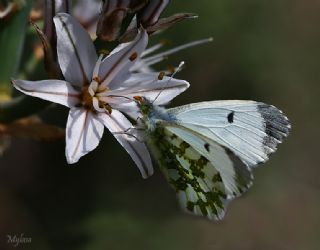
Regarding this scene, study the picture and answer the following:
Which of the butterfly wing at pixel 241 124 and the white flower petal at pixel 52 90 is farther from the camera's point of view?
the butterfly wing at pixel 241 124

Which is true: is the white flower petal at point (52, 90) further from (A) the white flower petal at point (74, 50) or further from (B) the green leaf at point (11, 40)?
(B) the green leaf at point (11, 40)

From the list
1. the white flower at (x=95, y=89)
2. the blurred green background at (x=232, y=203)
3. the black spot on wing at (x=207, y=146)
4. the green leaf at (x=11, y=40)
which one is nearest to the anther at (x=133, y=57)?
the white flower at (x=95, y=89)

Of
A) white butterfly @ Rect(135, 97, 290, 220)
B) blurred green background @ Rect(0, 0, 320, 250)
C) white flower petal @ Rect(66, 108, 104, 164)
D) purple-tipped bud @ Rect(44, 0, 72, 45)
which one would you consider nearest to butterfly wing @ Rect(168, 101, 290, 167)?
white butterfly @ Rect(135, 97, 290, 220)

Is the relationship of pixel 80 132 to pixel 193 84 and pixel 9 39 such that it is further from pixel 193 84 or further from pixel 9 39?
pixel 193 84

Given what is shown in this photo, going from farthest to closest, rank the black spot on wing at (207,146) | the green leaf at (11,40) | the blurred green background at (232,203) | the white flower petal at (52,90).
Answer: the blurred green background at (232,203) < the green leaf at (11,40) < the black spot on wing at (207,146) < the white flower petal at (52,90)

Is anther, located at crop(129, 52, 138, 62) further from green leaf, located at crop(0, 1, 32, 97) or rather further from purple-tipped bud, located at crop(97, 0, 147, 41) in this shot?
green leaf, located at crop(0, 1, 32, 97)

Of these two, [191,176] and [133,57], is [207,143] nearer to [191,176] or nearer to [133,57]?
[191,176]

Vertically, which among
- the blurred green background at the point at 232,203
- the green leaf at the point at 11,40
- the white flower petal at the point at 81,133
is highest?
the white flower petal at the point at 81,133
